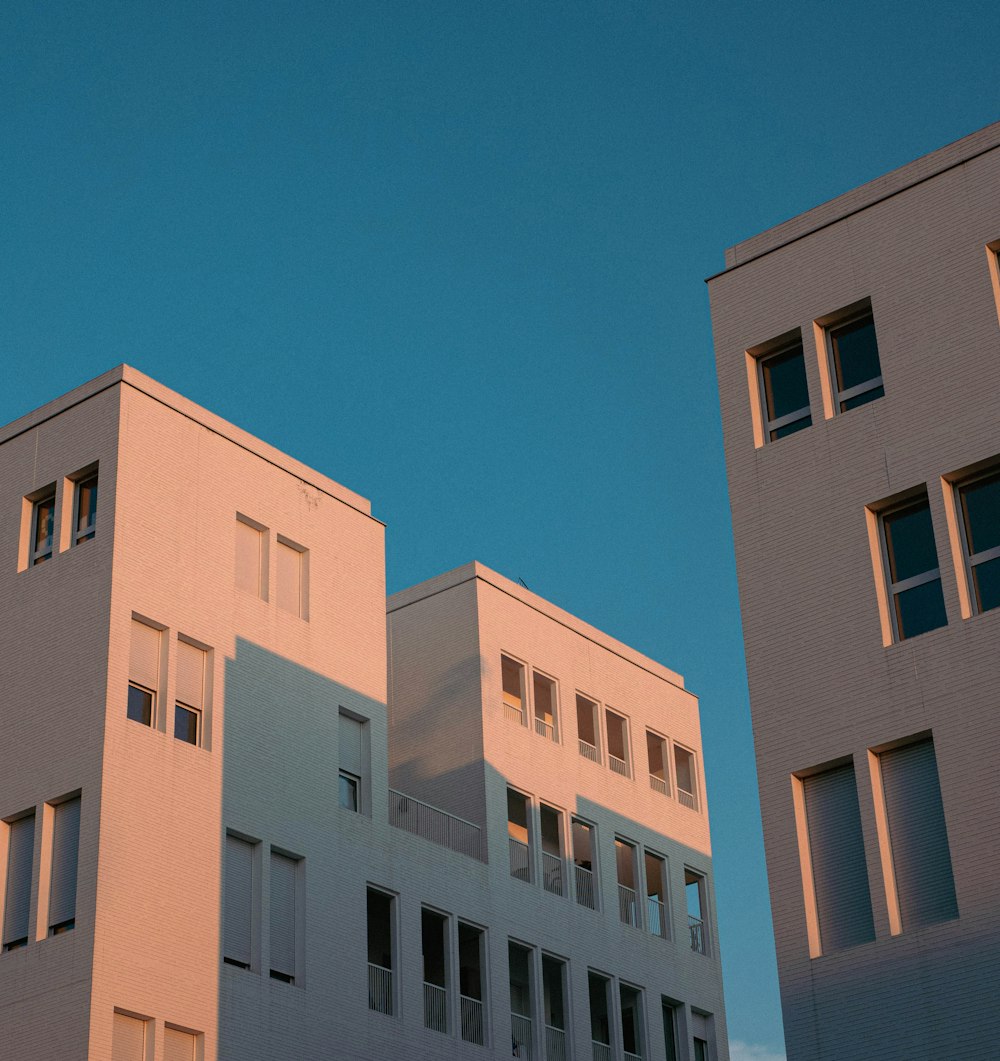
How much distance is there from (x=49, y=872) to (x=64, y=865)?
1.20 feet

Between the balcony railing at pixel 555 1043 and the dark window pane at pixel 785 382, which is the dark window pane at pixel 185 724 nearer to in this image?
the balcony railing at pixel 555 1043

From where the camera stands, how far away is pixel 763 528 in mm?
28734

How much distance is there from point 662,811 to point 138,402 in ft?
65.5

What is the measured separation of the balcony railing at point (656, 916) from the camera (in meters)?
48.6

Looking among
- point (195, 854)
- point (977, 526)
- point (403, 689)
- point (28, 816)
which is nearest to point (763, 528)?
point (977, 526)

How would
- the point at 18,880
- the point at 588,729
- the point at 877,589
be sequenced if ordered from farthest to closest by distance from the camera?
1. the point at 588,729
2. the point at 18,880
3. the point at 877,589

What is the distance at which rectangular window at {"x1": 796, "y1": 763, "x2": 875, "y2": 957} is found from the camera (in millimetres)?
25641

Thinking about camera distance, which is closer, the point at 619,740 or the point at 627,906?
the point at 627,906

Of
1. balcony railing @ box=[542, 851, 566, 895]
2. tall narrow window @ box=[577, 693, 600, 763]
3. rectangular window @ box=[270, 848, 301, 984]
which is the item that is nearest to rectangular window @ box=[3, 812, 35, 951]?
rectangular window @ box=[270, 848, 301, 984]

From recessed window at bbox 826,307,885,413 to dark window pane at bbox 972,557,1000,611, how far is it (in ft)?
11.9

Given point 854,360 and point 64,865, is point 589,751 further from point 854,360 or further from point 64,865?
point 854,360

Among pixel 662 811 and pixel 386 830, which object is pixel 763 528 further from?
pixel 662 811

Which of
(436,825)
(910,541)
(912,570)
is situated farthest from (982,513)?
(436,825)

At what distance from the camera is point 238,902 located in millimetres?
36688
